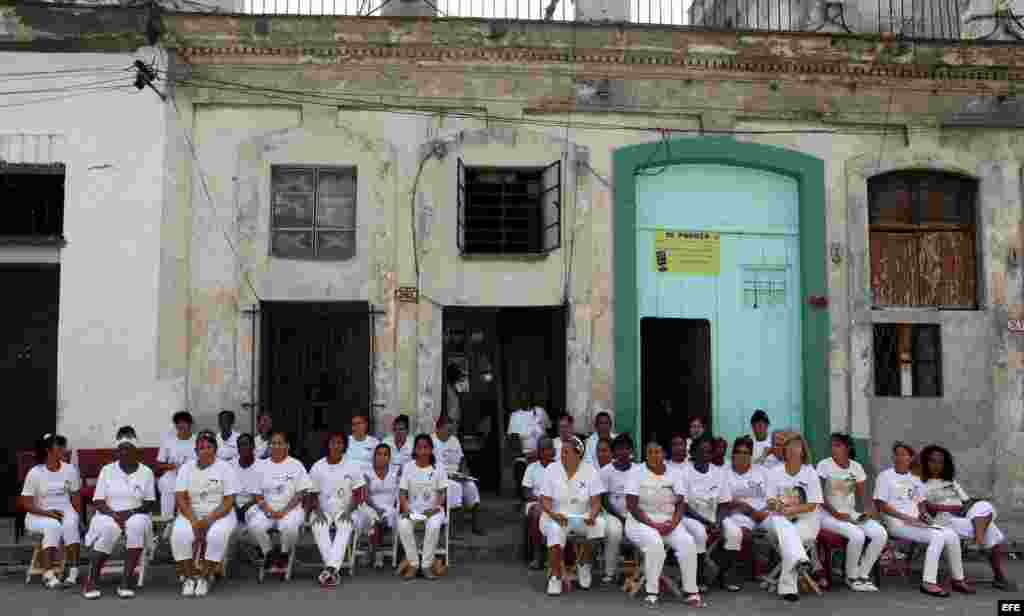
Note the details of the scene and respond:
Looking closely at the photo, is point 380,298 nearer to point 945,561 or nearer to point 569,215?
point 569,215

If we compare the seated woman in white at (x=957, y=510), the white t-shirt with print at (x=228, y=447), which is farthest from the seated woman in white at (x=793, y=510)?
the white t-shirt with print at (x=228, y=447)

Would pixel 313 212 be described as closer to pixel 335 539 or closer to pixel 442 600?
pixel 335 539

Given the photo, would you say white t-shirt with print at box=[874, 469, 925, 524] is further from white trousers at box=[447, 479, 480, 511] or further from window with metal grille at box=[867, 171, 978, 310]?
white trousers at box=[447, 479, 480, 511]

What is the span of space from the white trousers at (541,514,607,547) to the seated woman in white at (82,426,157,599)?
3.70 metres

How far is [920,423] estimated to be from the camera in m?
11.9

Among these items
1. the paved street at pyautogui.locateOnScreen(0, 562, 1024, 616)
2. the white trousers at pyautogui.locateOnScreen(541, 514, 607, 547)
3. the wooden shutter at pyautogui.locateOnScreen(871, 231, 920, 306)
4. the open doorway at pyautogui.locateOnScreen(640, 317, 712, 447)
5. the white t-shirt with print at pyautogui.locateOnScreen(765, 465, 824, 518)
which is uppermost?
the wooden shutter at pyautogui.locateOnScreen(871, 231, 920, 306)

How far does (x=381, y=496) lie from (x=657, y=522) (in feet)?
9.63

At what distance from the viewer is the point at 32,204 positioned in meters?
11.2

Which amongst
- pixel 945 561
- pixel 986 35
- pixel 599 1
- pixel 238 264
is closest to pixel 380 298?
pixel 238 264

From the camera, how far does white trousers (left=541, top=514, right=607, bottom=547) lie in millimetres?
8258

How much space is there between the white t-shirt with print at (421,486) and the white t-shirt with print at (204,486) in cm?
169

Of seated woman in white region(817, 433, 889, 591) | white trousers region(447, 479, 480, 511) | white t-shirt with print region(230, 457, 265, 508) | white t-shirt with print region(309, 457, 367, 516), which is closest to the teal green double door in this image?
white trousers region(447, 479, 480, 511)

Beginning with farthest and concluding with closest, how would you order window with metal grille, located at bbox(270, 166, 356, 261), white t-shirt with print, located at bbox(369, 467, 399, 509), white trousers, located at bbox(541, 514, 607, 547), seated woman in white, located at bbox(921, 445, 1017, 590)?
window with metal grille, located at bbox(270, 166, 356, 261) → white t-shirt with print, located at bbox(369, 467, 399, 509) → seated woman in white, located at bbox(921, 445, 1017, 590) → white trousers, located at bbox(541, 514, 607, 547)

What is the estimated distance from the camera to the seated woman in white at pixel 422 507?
28.4 feet
